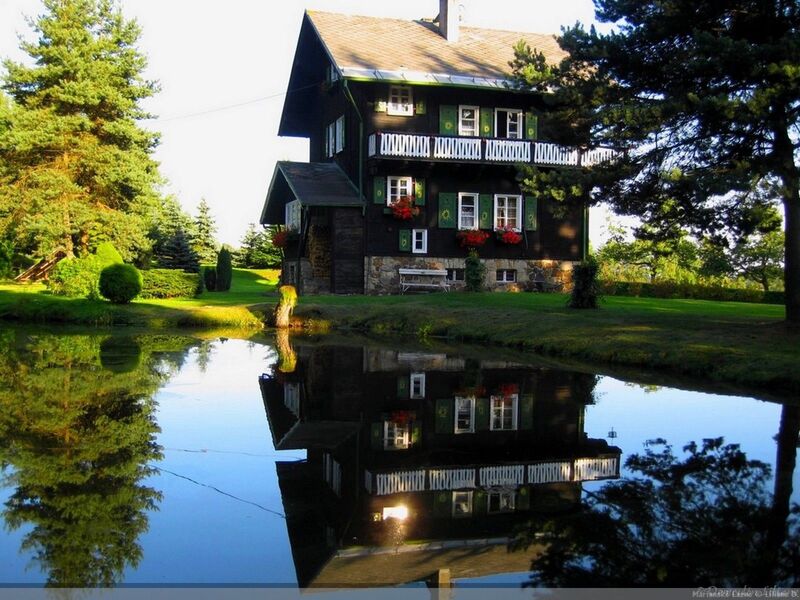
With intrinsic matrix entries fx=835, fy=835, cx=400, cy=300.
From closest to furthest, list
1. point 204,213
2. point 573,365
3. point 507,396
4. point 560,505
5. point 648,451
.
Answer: point 560,505 → point 648,451 → point 507,396 → point 573,365 → point 204,213

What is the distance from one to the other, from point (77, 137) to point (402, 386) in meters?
32.3

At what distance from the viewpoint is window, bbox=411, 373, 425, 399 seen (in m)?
11.5

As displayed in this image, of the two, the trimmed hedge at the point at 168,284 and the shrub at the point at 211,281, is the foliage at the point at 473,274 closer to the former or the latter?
the trimmed hedge at the point at 168,284

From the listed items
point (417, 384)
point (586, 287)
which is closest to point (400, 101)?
point (586, 287)

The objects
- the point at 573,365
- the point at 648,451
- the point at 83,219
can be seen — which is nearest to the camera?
the point at 648,451

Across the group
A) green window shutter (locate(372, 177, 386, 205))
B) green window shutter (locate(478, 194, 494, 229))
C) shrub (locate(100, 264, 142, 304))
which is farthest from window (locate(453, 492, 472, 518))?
green window shutter (locate(478, 194, 494, 229))

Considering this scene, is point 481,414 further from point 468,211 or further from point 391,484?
point 468,211

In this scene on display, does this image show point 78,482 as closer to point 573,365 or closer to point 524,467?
point 524,467

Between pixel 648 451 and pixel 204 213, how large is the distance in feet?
183

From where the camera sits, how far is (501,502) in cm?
618

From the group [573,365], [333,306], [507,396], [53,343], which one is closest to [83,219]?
[333,306]

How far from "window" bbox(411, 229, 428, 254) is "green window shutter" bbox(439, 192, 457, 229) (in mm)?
777

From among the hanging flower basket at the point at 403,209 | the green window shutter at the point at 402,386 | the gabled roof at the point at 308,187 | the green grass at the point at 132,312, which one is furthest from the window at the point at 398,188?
the green window shutter at the point at 402,386

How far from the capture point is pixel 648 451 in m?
7.81
